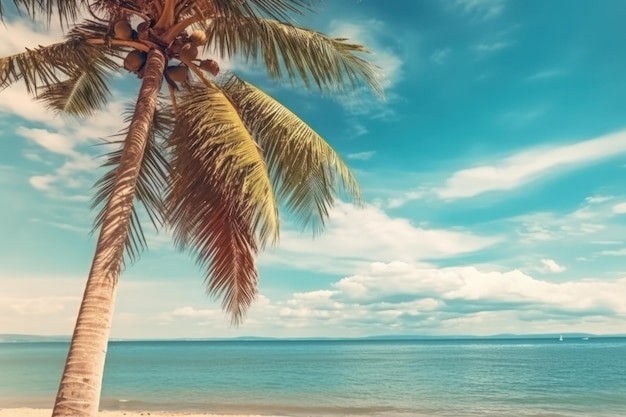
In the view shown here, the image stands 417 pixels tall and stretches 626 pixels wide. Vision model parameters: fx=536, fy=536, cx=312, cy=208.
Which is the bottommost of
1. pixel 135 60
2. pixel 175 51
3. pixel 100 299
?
pixel 100 299

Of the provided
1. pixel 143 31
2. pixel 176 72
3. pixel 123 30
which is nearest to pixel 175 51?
pixel 176 72

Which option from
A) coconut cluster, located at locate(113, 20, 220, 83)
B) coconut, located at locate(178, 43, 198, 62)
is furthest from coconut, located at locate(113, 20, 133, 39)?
coconut, located at locate(178, 43, 198, 62)

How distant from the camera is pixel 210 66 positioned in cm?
664

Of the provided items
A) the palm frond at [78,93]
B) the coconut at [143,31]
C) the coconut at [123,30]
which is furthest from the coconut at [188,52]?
the palm frond at [78,93]

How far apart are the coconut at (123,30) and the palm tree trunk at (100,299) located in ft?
2.43

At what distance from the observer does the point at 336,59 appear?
726cm

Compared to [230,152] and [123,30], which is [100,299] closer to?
[230,152]

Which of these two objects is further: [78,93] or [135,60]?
[78,93]

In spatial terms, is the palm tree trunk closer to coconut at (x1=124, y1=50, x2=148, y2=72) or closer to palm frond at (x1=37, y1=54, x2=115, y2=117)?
coconut at (x1=124, y1=50, x2=148, y2=72)

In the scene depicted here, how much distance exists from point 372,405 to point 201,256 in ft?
69.2

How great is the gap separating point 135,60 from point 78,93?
2.60 meters

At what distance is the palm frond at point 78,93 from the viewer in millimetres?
8336

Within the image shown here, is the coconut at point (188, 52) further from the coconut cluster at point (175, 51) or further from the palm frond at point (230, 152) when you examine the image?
the palm frond at point (230, 152)

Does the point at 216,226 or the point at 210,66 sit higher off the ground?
the point at 210,66
